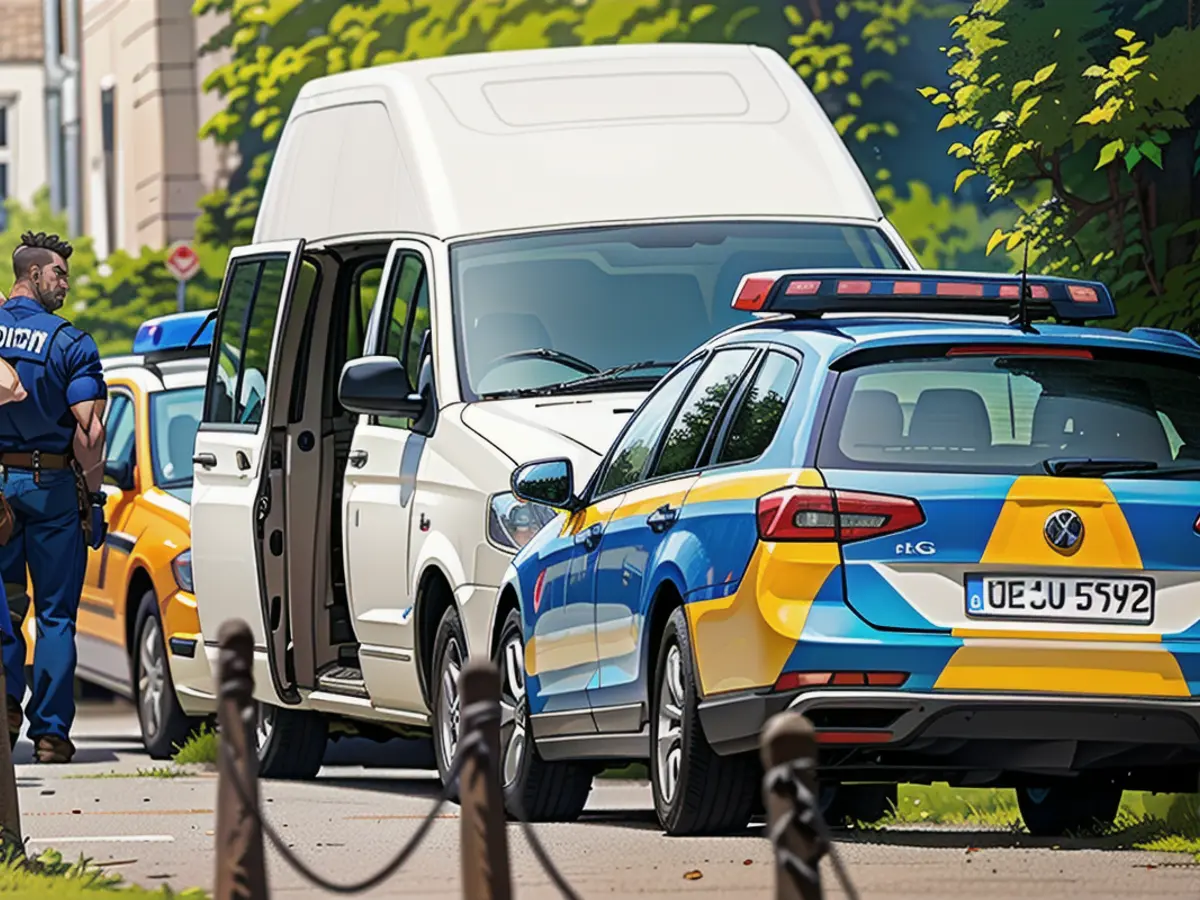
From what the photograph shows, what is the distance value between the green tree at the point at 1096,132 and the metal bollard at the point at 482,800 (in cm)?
684

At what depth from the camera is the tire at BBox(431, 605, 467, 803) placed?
39.1ft

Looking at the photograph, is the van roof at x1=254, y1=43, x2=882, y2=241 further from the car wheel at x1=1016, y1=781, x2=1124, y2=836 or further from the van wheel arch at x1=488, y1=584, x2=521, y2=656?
the car wheel at x1=1016, y1=781, x2=1124, y2=836

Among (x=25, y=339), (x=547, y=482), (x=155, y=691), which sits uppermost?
(x=547, y=482)

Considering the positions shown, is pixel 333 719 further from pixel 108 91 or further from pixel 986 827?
pixel 108 91

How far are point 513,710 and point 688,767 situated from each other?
2012mm

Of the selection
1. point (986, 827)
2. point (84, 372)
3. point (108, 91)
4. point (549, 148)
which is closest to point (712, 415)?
point (986, 827)

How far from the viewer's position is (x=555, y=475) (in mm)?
10719

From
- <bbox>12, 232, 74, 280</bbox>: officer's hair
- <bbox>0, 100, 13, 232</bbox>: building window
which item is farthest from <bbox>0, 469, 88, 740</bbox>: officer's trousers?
<bbox>0, 100, 13, 232</bbox>: building window

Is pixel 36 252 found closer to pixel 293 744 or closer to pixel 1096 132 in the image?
pixel 293 744

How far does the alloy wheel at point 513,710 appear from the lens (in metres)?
11.3

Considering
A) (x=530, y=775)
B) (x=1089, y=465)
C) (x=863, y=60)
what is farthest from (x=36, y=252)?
Answer: (x=863, y=60)

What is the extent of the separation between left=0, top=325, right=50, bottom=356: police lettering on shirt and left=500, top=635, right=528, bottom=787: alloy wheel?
3.09 meters

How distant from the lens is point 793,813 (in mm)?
5645

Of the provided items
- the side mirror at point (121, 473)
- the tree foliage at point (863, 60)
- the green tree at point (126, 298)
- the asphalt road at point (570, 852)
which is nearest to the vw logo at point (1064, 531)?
the asphalt road at point (570, 852)
